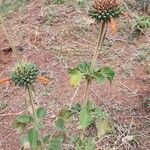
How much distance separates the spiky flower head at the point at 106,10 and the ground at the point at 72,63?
47.4 inches

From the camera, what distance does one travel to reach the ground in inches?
133

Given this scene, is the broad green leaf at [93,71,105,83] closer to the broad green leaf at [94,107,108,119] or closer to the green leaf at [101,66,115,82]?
the green leaf at [101,66,115,82]

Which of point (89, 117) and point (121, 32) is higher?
point (89, 117)

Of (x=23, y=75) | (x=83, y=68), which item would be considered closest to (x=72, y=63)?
(x=83, y=68)

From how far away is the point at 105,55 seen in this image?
13.5ft

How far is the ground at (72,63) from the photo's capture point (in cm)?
338

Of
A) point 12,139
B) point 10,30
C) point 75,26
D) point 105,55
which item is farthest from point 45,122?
point 10,30

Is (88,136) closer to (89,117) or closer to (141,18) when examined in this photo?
(89,117)

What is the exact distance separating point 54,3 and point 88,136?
2291 mm

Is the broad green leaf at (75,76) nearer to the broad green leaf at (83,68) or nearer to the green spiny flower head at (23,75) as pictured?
the broad green leaf at (83,68)

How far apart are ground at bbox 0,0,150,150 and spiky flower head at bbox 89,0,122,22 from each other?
120 cm

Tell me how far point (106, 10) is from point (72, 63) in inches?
70.2

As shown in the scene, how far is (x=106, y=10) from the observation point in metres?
2.27

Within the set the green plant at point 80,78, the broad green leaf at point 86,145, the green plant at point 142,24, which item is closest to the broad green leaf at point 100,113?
the green plant at point 80,78
